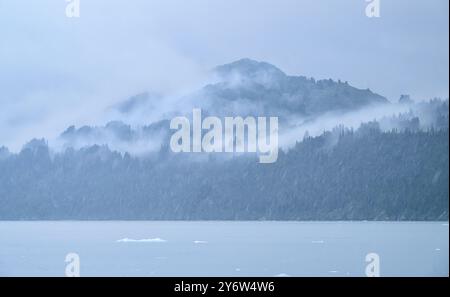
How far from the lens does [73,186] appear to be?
158 metres

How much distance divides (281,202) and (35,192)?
52858 mm

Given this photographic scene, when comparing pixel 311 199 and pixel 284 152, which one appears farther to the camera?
pixel 284 152

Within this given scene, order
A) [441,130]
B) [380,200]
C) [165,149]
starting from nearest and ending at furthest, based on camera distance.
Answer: [380,200]
[441,130]
[165,149]

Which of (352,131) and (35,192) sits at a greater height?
(352,131)

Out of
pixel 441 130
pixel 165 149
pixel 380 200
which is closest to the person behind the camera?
pixel 380 200

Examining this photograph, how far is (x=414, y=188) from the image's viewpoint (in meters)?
148
